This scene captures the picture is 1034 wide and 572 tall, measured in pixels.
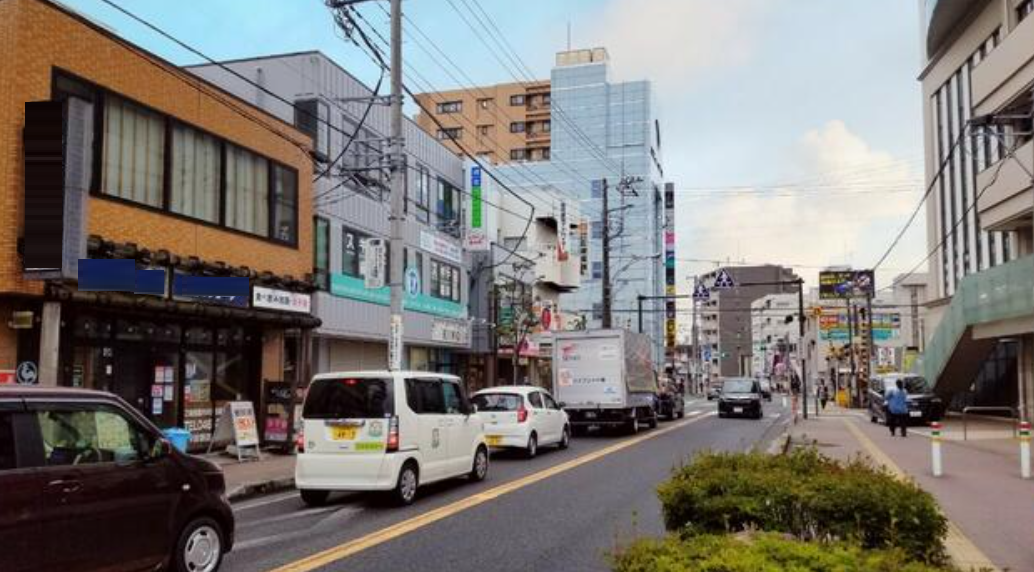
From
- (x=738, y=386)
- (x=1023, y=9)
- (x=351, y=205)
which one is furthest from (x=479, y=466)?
(x=1023, y=9)

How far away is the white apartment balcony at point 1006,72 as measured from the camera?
26.9m

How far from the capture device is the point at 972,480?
50.1 ft

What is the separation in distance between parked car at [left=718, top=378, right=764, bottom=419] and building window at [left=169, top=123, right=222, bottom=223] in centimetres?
2750

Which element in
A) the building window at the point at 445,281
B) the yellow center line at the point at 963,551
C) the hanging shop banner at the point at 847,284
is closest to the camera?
the yellow center line at the point at 963,551

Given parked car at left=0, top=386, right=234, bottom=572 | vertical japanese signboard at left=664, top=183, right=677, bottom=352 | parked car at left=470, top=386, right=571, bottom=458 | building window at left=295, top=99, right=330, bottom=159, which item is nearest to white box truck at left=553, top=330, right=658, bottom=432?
parked car at left=470, top=386, right=571, bottom=458

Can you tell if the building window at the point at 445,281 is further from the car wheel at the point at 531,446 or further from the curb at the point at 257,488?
the curb at the point at 257,488

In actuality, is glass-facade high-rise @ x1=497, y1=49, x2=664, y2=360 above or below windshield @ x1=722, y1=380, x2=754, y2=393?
above

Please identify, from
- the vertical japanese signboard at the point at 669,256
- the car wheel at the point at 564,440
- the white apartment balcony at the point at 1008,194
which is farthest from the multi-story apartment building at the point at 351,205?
the vertical japanese signboard at the point at 669,256

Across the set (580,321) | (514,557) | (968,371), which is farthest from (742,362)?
(514,557)

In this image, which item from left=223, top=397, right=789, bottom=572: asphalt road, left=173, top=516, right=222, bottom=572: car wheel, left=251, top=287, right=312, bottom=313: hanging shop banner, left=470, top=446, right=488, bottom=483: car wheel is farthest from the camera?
left=251, top=287, right=312, bottom=313: hanging shop banner

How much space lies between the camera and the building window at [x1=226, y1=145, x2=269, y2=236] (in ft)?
68.1

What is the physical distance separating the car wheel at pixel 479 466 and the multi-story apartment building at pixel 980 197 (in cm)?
1429

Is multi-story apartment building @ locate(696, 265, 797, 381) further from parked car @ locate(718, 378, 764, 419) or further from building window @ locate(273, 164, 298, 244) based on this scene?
building window @ locate(273, 164, 298, 244)

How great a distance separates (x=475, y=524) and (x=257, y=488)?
17.7 feet
